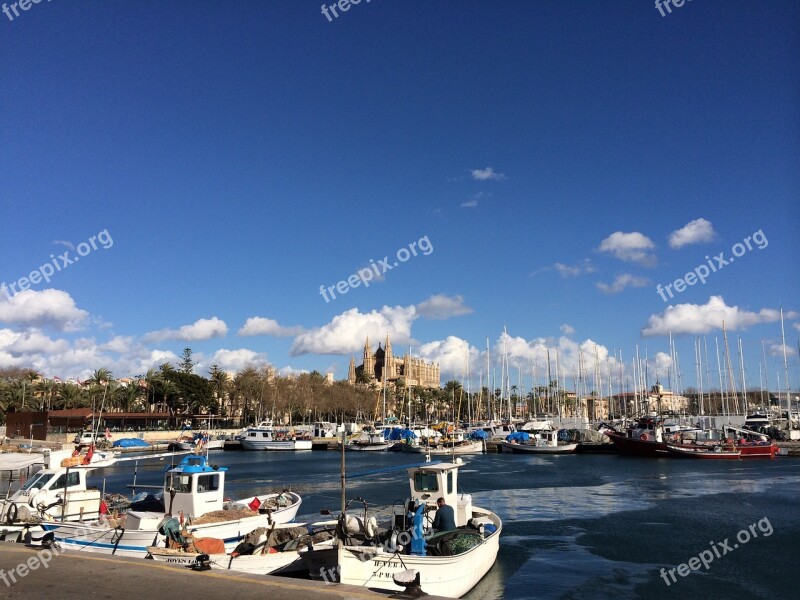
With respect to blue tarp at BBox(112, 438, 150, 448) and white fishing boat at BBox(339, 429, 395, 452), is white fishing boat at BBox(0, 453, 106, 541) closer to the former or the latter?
blue tarp at BBox(112, 438, 150, 448)

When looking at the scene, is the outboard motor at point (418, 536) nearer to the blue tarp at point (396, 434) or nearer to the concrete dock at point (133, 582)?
the concrete dock at point (133, 582)

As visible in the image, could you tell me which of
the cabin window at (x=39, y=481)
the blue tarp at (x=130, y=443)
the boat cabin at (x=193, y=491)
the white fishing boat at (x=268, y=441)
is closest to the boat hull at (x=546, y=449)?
the white fishing boat at (x=268, y=441)

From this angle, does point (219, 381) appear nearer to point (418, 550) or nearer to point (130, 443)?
point (130, 443)

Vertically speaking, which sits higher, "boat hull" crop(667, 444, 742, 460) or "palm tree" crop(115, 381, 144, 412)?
"palm tree" crop(115, 381, 144, 412)

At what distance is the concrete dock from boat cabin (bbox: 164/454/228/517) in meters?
7.62

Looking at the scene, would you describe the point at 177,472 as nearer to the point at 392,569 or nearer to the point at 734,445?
→ the point at 392,569

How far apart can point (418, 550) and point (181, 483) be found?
1021 cm

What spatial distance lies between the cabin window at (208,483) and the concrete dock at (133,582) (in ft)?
25.6

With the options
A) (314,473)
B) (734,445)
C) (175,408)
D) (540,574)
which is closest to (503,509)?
(540,574)

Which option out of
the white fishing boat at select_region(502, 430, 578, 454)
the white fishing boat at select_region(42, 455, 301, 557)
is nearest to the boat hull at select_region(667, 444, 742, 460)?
the white fishing boat at select_region(502, 430, 578, 454)

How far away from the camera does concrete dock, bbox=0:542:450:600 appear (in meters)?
11.5

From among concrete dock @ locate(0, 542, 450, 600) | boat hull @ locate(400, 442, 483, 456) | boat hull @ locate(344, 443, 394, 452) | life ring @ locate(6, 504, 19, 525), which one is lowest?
boat hull @ locate(344, 443, 394, 452)

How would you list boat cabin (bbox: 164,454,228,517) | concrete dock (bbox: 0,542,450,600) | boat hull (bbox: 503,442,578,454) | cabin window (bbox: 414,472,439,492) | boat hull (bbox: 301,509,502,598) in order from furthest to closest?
boat hull (bbox: 503,442,578,454) → boat cabin (bbox: 164,454,228,517) → cabin window (bbox: 414,472,439,492) → boat hull (bbox: 301,509,502,598) → concrete dock (bbox: 0,542,450,600)

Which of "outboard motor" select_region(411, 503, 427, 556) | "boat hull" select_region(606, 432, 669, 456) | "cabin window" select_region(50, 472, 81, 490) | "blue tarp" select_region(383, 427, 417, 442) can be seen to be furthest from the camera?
"blue tarp" select_region(383, 427, 417, 442)
